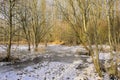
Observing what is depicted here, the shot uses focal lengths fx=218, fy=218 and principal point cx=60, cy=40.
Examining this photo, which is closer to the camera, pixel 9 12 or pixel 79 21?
pixel 79 21

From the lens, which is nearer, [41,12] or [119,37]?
[119,37]

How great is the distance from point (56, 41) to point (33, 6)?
17.7m

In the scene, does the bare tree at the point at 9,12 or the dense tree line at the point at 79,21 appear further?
the bare tree at the point at 9,12

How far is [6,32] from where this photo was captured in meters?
19.8

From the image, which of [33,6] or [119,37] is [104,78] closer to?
[119,37]

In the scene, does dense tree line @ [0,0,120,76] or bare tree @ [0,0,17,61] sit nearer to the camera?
dense tree line @ [0,0,120,76]

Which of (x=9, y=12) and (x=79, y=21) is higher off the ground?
(x=9, y=12)

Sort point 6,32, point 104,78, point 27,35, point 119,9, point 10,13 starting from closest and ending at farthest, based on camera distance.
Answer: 1. point 104,78
2. point 119,9
3. point 10,13
4. point 6,32
5. point 27,35

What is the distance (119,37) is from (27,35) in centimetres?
2155

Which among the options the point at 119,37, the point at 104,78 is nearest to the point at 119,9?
the point at 119,37

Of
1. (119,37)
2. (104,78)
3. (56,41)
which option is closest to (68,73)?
(104,78)

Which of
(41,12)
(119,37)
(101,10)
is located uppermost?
(41,12)

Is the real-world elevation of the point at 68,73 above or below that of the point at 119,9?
below

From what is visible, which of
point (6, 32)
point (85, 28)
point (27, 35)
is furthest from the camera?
point (27, 35)
